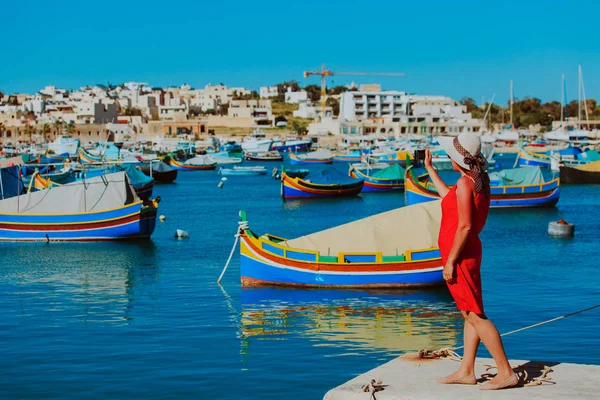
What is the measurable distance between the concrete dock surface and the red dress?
71cm

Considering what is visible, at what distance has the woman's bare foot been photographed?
7.73 m

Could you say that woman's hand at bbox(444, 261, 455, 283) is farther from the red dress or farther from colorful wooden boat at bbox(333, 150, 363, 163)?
colorful wooden boat at bbox(333, 150, 363, 163)

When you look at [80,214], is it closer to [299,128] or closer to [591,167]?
[591,167]

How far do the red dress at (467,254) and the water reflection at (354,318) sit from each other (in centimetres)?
735

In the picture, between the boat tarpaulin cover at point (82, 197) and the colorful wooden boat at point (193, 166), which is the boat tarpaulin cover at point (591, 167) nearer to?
the colorful wooden boat at point (193, 166)

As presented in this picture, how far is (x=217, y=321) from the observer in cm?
1811

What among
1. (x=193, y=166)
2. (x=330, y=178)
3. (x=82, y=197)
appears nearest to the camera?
(x=82, y=197)

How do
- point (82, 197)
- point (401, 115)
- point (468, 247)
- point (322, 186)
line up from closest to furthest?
point (468, 247)
point (82, 197)
point (322, 186)
point (401, 115)

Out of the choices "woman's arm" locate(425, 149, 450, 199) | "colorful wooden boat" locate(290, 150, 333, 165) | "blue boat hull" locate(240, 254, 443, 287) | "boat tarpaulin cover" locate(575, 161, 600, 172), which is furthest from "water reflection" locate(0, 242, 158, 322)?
"colorful wooden boat" locate(290, 150, 333, 165)

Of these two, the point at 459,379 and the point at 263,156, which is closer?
the point at 459,379

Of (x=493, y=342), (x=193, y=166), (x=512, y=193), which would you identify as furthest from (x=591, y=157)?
A: (x=493, y=342)

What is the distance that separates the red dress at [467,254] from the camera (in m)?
7.74

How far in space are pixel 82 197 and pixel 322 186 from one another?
86.4ft

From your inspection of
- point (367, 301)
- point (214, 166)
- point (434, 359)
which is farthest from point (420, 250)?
point (214, 166)
